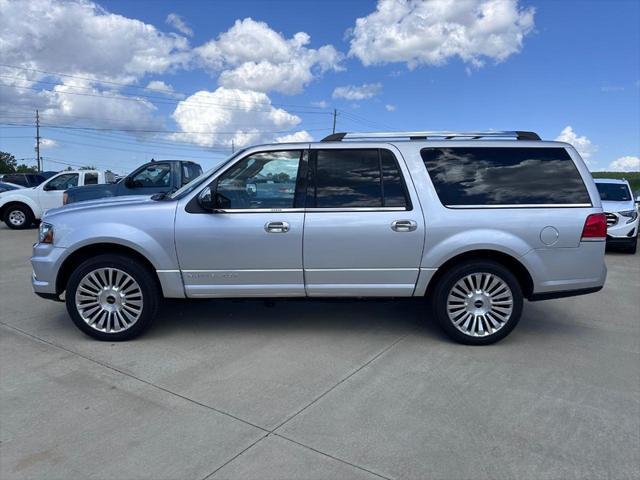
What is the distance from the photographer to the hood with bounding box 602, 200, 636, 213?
10.5m

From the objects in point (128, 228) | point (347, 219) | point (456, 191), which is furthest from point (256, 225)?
point (456, 191)

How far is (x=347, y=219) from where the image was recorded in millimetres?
4289

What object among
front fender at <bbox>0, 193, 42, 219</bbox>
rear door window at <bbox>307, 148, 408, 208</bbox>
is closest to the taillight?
rear door window at <bbox>307, 148, 408, 208</bbox>

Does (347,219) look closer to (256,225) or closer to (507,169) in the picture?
(256,225)

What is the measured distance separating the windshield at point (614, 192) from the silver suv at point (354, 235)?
815 centimetres

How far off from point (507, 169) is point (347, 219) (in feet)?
5.17

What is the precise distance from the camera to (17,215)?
1431cm

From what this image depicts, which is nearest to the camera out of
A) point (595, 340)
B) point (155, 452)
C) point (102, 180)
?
point (155, 452)

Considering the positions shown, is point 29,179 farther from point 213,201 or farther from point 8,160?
point 8,160

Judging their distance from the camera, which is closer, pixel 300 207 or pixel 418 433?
pixel 418 433

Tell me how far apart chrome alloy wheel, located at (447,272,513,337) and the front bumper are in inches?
143

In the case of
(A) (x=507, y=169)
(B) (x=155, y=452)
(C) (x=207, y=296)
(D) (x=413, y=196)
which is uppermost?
(A) (x=507, y=169)

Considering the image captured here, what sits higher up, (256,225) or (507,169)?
(507,169)

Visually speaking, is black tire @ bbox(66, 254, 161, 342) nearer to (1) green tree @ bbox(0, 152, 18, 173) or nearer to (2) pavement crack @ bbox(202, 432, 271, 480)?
(2) pavement crack @ bbox(202, 432, 271, 480)
